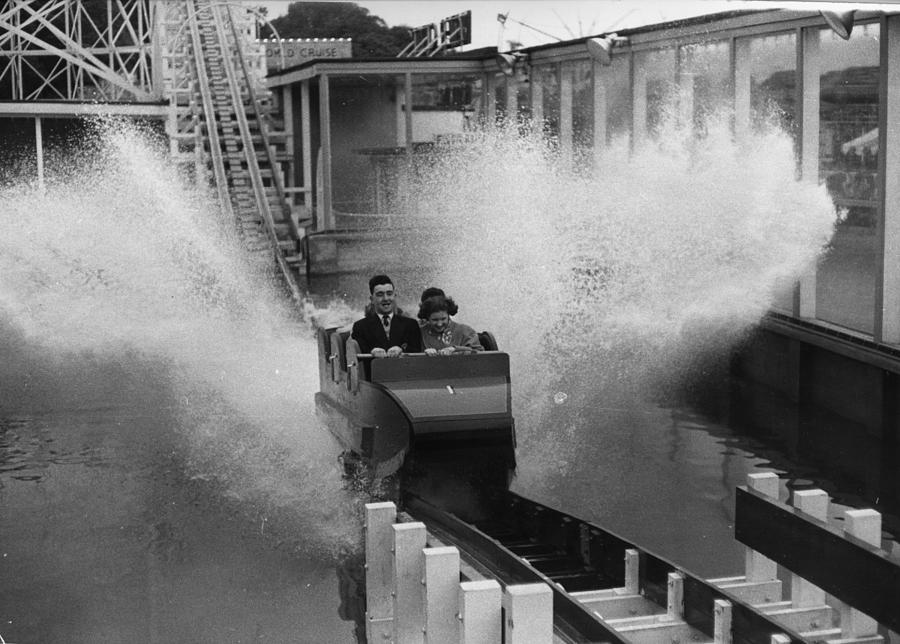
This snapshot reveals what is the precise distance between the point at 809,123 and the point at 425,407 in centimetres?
627

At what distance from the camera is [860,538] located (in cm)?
589

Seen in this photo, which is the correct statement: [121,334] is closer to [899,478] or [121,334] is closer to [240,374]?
[240,374]

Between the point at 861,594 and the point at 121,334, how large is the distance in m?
12.8

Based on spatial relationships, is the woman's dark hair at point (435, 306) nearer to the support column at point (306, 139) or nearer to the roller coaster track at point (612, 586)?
the roller coaster track at point (612, 586)

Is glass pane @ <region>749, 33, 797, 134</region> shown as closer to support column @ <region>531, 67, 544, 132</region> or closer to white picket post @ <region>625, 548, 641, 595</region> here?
support column @ <region>531, 67, 544, 132</region>

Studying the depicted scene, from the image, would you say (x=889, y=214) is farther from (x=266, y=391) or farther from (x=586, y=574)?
(x=266, y=391)

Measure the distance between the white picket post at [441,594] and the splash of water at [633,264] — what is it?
5880 millimetres

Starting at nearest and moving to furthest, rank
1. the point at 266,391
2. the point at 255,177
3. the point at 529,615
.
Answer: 1. the point at 529,615
2. the point at 266,391
3. the point at 255,177

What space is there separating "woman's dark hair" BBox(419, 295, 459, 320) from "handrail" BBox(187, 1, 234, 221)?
1206cm

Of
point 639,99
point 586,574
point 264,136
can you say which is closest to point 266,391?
point 639,99

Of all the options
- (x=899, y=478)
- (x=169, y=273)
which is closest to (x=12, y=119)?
(x=169, y=273)

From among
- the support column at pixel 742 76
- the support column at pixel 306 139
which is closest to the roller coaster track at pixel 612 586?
the support column at pixel 742 76

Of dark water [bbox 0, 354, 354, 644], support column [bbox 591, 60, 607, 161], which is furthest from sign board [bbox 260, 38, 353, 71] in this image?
dark water [bbox 0, 354, 354, 644]

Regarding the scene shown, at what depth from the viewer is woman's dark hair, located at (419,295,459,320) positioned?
9742mm
